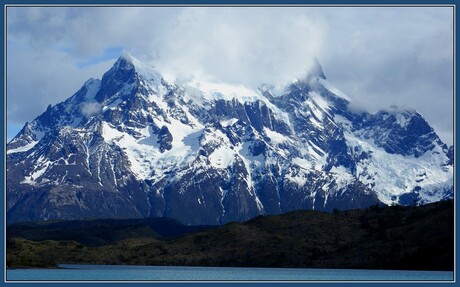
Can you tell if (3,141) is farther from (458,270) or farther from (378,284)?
(378,284)

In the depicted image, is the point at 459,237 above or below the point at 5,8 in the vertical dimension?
below

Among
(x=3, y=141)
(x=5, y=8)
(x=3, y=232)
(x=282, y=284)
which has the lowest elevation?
(x=282, y=284)

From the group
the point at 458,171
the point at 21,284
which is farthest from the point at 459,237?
the point at 21,284

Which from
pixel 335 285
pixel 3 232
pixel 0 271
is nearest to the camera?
pixel 3 232

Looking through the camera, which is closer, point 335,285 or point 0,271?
point 0,271

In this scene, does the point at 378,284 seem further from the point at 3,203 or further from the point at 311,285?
the point at 3,203

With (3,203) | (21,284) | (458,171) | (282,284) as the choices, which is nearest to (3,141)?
(3,203)

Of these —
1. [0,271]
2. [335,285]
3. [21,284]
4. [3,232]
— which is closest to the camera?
[3,232]

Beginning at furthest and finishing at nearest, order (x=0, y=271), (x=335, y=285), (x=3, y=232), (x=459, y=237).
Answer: (x=335, y=285), (x=0, y=271), (x=459, y=237), (x=3, y=232)

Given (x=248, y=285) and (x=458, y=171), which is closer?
(x=458, y=171)
